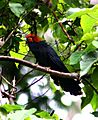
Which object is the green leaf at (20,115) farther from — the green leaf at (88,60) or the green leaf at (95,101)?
the green leaf at (95,101)

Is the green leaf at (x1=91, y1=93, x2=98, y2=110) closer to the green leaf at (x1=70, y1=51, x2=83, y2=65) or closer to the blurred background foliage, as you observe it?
the blurred background foliage

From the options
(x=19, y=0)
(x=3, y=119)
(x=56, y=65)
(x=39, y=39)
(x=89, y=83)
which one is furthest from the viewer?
(x=39, y=39)

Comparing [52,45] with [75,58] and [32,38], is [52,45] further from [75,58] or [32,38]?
[75,58]

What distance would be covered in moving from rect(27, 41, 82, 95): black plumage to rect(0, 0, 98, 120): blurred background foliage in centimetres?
4

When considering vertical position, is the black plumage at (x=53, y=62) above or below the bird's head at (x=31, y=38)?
below

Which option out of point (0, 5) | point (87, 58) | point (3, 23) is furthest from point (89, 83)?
point (3, 23)

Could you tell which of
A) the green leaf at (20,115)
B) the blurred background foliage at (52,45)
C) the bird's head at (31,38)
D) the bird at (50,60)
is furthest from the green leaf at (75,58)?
the bird's head at (31,38)

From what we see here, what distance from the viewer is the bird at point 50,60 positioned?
4.87 feet

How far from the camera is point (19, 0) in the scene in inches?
59.1

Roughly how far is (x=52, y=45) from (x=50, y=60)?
0.27m

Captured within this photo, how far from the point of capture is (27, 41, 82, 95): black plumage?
1483 mm

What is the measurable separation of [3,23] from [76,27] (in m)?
0.40

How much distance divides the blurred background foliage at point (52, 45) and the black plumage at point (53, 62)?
40mm

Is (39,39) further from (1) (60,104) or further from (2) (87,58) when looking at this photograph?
(2) (87,58)
